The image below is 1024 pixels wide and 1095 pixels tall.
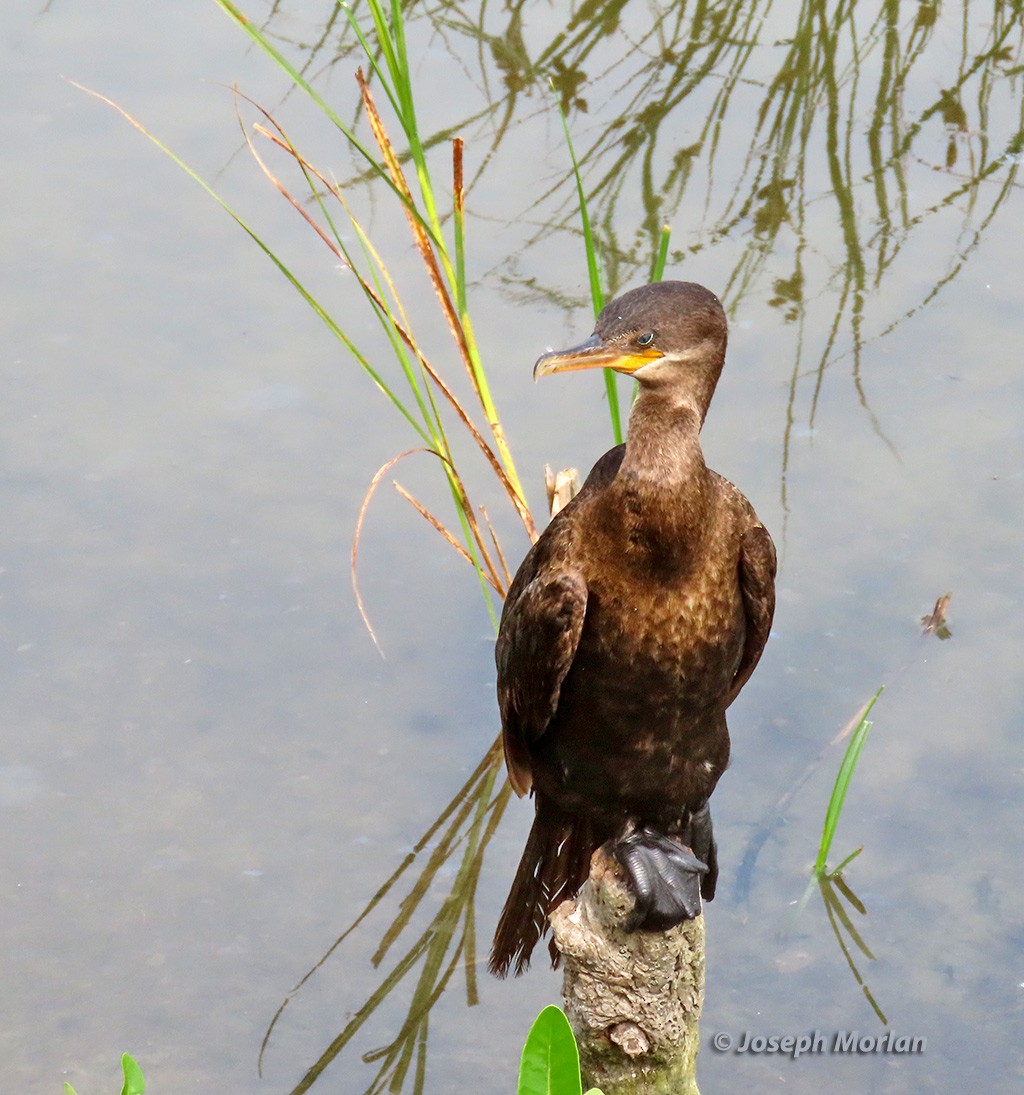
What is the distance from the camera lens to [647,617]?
2.90 metres

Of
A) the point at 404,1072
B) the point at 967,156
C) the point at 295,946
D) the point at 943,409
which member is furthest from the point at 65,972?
the point at 967,156

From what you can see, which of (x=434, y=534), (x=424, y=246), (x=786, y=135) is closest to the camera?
(x=424, y=246)

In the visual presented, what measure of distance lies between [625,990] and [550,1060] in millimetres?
624

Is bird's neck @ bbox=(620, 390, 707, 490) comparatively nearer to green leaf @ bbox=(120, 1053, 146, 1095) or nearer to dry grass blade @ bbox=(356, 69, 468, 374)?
dry grass blade @ bbox=(356, 69, 468, 374)

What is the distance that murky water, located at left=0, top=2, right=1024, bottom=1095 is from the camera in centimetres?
369

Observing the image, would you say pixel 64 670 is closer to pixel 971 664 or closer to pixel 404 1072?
pixel 404 1072

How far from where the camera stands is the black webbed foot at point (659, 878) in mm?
2717

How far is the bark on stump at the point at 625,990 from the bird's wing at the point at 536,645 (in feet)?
1.32

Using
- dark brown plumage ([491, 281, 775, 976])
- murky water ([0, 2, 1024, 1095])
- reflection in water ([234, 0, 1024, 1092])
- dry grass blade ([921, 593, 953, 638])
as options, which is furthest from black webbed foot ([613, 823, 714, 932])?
reflection in water ([234, 0, 1024, 1092])

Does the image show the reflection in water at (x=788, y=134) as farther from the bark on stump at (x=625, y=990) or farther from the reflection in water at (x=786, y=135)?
the bark on stump at (x=625, y=990)

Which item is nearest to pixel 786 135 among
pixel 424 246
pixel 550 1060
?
pixel 424 246

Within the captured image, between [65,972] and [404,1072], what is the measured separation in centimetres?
79

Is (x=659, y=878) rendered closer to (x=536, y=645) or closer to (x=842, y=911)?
(x=536, y=645)

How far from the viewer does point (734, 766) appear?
4129 mm
